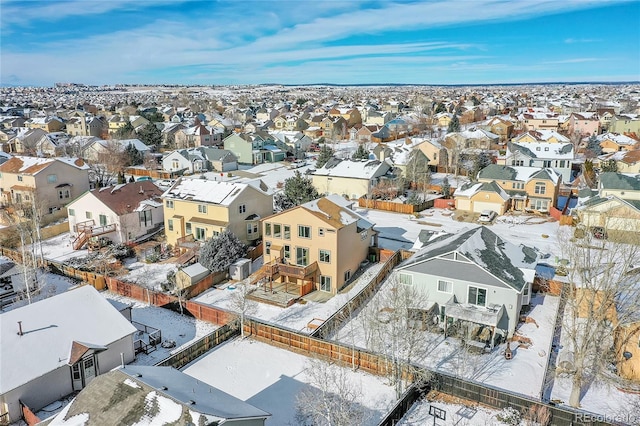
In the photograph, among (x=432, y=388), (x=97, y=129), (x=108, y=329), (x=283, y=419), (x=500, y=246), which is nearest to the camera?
(x=283, y=419)

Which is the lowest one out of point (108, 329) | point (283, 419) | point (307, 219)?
point (283, 419)

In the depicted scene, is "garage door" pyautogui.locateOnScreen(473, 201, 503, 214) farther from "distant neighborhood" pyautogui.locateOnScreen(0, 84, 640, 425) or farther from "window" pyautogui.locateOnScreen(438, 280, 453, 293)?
"window" pyautogui.locateOnScreen(438, 280, 453, 293)

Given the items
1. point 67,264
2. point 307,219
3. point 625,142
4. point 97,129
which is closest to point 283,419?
point 307,219

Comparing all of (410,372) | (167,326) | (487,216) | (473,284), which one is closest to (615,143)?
(487,216)

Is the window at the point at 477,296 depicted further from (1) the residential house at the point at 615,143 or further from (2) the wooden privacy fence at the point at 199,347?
(1) the residential house at the point at 615,143

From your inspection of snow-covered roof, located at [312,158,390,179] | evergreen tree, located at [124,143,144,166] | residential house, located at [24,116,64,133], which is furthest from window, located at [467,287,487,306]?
residential house, located at [24,116,64,133]

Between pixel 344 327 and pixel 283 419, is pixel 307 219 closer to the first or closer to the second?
pixel 344 327
